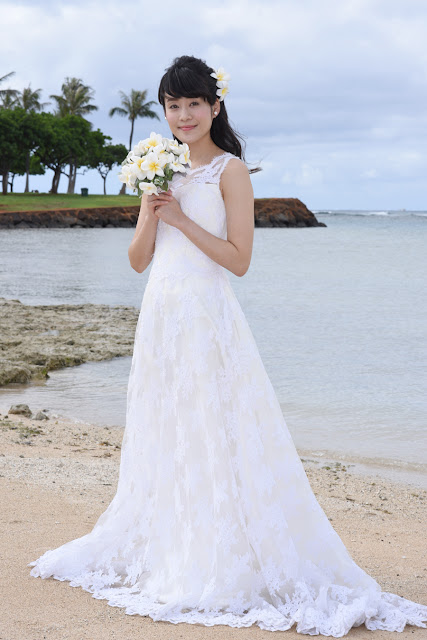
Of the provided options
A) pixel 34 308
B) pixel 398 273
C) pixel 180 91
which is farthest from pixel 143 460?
pixel 398 273

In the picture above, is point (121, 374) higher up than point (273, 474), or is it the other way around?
point (273, 474)

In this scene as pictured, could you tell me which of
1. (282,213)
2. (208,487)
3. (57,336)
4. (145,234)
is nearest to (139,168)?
(145,234)

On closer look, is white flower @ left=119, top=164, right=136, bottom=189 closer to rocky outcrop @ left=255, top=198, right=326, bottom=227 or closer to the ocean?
the ocean

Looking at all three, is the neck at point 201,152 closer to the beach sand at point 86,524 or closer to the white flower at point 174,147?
the white flower at point 174,147

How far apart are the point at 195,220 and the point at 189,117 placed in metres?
0.44

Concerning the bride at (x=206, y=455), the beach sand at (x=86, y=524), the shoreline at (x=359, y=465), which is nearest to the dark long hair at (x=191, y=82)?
the bride at (x=206, y=455)

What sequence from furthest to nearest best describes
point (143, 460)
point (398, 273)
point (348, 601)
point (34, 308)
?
point (398, 273) < point (34, 308) < point (143, 460) < point (348, 601)

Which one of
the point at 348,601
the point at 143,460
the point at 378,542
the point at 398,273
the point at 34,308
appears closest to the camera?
the point at 348,601

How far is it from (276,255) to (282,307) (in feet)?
63.5

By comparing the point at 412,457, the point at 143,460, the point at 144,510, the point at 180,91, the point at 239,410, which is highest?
the point at 180,91

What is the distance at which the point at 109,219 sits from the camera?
58.8 meters

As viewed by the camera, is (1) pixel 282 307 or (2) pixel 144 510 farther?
(1) pixel 282 307

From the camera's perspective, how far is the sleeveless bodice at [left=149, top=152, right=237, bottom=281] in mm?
3176

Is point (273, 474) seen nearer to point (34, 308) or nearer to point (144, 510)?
point (144, 510)
